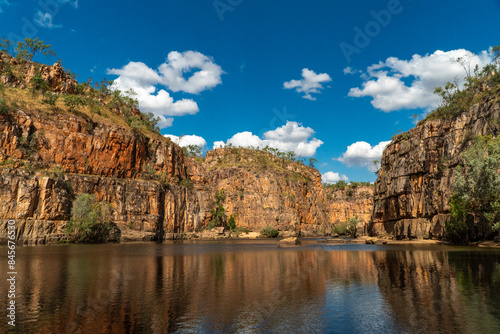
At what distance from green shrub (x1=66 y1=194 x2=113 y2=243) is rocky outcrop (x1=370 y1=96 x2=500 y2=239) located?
82.3 m

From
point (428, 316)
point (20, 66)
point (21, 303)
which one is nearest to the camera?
point (428, 316)

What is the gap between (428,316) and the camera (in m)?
16.3

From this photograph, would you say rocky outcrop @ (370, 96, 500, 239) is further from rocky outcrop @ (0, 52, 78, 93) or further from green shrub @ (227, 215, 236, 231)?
rocky outcrop @ (0, 52, 78, 93)

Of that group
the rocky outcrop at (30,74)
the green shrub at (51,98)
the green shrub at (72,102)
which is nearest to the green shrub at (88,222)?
the green shrub at (51,98)

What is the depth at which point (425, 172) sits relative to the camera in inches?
3378

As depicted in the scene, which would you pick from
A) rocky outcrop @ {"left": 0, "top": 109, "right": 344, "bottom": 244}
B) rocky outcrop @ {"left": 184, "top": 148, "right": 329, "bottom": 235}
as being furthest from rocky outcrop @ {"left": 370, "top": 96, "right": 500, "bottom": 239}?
rocky outcrop @ {"left": 184, "top": 148, "right": 329, "bottom": 235}

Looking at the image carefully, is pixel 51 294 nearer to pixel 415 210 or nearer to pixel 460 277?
pixel 460 277

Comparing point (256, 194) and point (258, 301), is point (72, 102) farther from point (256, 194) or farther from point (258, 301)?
point (258, 301)

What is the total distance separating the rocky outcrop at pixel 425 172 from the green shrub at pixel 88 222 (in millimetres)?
82349

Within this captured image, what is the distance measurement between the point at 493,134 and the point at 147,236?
316 feet

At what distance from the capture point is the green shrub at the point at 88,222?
279 ft

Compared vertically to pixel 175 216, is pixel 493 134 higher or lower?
higher

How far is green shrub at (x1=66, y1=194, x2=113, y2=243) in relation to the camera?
85.1 meters

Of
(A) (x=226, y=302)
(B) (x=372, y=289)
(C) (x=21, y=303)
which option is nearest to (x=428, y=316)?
(B) (x=372, y=289)
